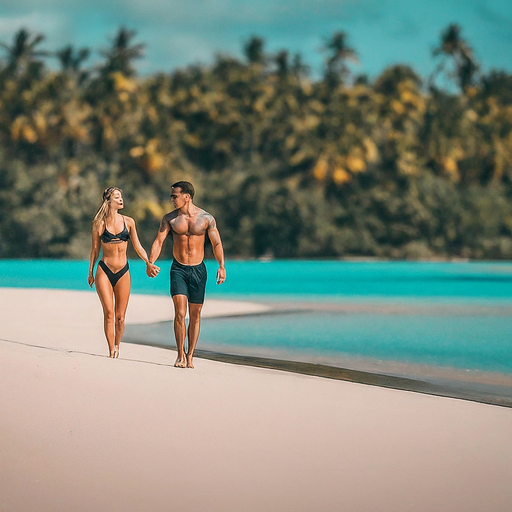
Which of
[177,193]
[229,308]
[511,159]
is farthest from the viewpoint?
[511,159]

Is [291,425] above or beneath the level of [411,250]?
beneath

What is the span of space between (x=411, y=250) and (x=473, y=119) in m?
9.12

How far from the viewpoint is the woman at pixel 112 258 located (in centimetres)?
750

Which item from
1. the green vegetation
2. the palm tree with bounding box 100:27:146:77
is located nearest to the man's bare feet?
the green vegetation

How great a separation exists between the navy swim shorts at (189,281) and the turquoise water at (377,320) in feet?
8.72

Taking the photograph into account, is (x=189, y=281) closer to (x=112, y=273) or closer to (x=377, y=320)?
(x=112, y=273)

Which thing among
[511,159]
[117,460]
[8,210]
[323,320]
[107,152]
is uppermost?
[511,159]

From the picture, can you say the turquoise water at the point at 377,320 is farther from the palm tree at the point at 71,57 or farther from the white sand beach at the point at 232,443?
the palm tree at the point at 71,57

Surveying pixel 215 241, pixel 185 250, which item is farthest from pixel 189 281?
pixel 215 241

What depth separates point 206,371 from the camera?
7.05 m

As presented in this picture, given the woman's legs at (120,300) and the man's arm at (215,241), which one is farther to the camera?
the woman's legs at (120,300)

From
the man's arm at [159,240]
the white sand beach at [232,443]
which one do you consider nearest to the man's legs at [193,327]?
the white sand beach at [232,443]

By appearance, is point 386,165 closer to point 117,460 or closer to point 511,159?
point 511,159

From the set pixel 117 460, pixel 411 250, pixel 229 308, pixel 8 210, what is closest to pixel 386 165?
pixel 411 250
